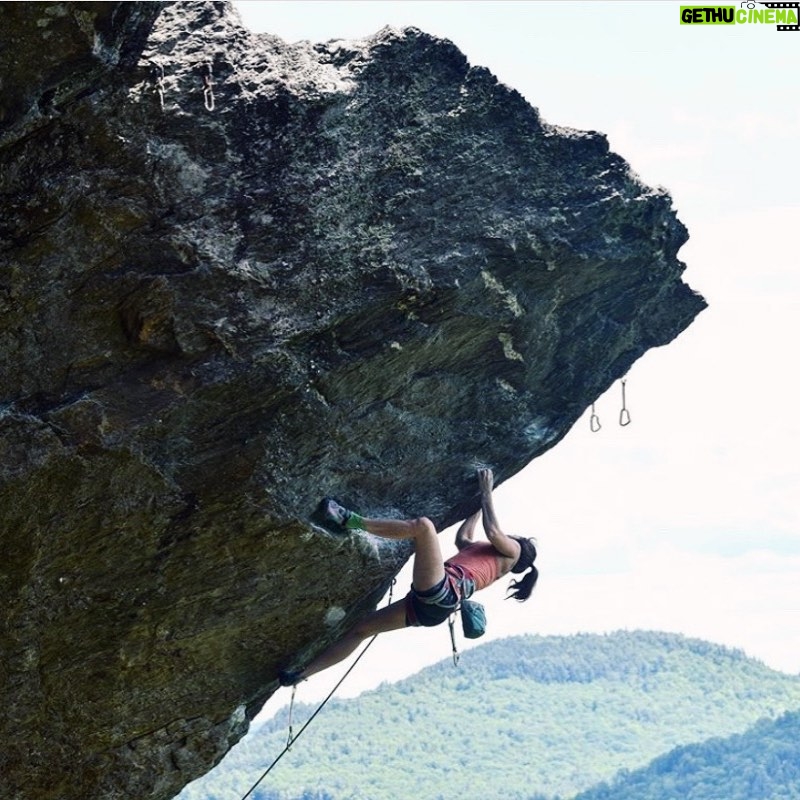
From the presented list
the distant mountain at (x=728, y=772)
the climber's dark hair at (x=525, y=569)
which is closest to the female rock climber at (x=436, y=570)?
the climber's dark hair at (x=525, y=569)

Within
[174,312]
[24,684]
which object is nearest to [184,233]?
[174,312]

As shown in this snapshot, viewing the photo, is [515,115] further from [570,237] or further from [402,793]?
[402,793]

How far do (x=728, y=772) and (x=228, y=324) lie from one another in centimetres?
9096

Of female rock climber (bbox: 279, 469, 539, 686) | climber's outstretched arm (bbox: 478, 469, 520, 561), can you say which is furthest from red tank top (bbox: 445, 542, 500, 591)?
climber's outstretched arm (bbox: 478, 469, 520, 561)

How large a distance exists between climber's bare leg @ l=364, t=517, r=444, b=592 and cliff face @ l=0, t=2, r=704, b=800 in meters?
0.33

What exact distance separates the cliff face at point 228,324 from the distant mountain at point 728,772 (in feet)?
275

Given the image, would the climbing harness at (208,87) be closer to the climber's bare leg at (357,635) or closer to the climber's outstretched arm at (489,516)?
the climber's outstretched arm at (489,516)

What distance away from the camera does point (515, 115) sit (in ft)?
37.0

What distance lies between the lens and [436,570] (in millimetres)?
11898

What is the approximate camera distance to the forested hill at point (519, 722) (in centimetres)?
9862

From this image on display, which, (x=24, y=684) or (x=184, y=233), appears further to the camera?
(x=24, y=684)

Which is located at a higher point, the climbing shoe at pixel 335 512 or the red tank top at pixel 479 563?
the climbing shoe at pixel 335 512

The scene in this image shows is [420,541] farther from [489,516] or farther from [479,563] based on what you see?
[479,563]

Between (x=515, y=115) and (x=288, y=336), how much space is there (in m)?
2.74
